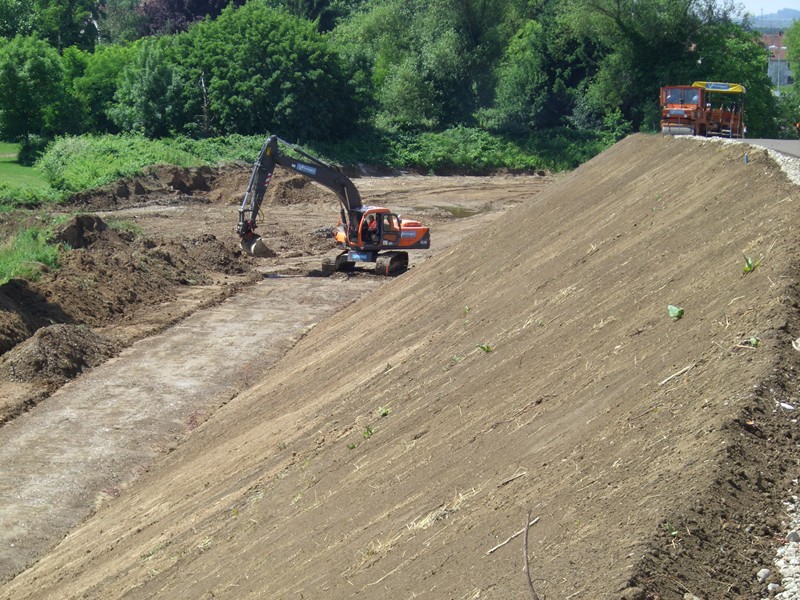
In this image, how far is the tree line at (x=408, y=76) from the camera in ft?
191

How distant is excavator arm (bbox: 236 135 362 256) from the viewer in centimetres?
2922

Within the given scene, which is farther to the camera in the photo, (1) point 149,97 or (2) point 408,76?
(2) point 408,76

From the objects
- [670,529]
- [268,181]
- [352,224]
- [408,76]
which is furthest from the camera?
[408,76]

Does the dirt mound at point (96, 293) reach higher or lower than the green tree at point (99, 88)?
lower

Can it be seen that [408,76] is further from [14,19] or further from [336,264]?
[336,264]

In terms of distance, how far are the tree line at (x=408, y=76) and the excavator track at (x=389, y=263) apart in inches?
1175

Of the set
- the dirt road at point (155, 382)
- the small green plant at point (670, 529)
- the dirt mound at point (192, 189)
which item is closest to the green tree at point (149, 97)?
the dirt mound at point (192, 189)

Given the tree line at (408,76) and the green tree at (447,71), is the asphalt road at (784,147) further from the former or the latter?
the green tree at (447,71)

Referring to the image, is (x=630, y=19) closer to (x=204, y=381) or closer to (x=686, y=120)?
(x=686, y=120)

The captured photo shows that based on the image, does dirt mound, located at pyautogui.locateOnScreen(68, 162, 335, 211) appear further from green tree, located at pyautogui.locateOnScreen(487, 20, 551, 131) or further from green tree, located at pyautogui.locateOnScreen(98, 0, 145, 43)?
green tree, located at pyautogui.locateOnScreen(98, 0, 145, 43)

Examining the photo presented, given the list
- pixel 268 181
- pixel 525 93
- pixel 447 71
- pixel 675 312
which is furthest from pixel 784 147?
pixel 447 71

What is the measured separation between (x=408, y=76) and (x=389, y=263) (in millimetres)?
40849

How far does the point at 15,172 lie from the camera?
5197 cm

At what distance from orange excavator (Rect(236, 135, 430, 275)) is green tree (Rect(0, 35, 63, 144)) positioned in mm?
32198
